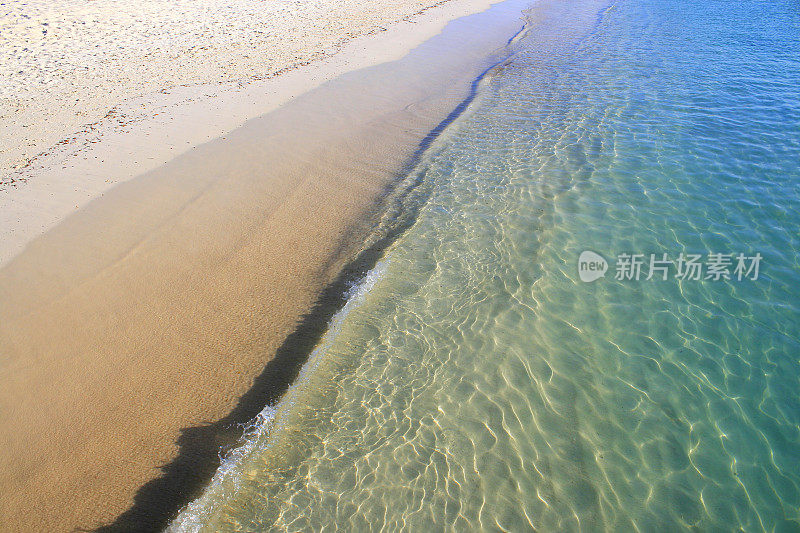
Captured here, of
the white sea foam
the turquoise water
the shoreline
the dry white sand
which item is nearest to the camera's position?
the white sea foam

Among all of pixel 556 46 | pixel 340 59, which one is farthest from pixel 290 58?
pixel 556 46

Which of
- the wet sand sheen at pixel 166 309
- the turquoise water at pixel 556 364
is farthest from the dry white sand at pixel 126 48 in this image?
the turquoise water at pixel 556 364

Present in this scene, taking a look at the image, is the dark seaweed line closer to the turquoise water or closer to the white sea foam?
the white sea foam

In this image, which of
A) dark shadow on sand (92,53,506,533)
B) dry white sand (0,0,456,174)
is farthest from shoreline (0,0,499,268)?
dark shadow on sand (92,53,506,533)

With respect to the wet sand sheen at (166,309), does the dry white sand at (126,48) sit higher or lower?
higher

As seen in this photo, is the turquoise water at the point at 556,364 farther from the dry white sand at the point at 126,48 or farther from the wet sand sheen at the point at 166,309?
the dry white sand at the point at 126,48

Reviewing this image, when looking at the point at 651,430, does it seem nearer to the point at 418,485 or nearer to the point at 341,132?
the point at 418,485

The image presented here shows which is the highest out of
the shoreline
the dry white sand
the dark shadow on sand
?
the dry white sand
